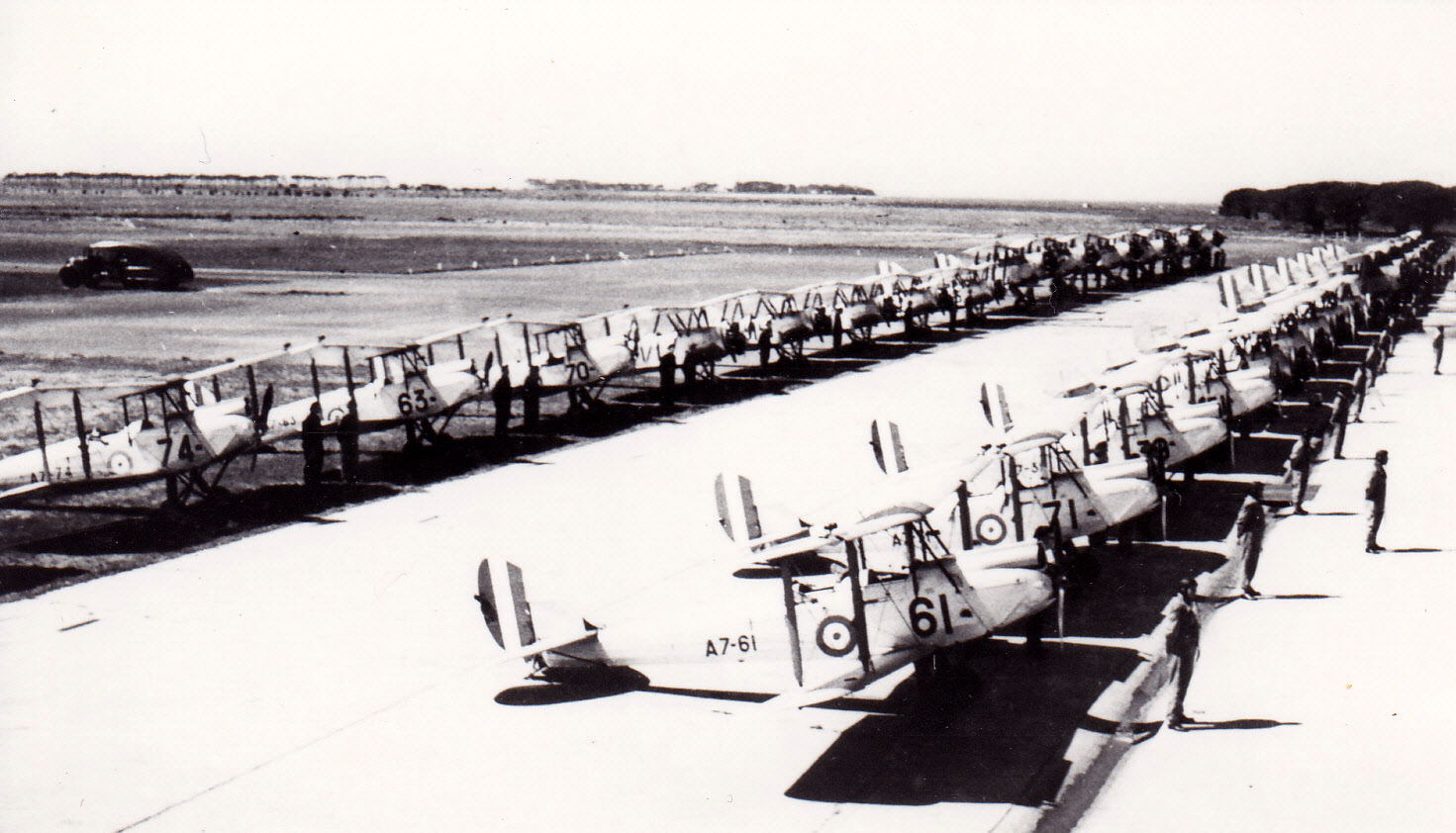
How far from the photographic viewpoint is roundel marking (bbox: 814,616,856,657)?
1082 cm

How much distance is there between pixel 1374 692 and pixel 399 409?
58.9 ft

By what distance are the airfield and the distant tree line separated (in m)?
119

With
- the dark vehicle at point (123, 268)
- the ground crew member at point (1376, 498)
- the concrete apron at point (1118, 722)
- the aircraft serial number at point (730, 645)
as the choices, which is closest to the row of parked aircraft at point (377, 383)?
the aircraft serial number at point (730, 645)

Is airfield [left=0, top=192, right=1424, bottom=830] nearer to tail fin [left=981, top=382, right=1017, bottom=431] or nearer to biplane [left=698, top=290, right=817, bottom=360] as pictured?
tail fin [left=981, top=382, right=1017, bottom=431]

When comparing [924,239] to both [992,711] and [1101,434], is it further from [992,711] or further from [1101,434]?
[992,711]

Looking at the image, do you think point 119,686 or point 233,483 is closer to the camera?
point 119,686

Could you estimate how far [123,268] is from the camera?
60156mm

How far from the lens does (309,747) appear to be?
11.2m

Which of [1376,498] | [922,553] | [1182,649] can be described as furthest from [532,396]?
[1182,649]

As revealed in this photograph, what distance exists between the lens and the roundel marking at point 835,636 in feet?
35.5

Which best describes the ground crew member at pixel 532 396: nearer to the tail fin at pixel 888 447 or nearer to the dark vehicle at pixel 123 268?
the tail fin at pixel 888 447

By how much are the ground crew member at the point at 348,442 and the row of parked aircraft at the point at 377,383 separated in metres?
0.24

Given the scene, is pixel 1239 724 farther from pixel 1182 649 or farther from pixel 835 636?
pixel 835 636

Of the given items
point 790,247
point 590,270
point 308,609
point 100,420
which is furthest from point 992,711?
point 790,247
